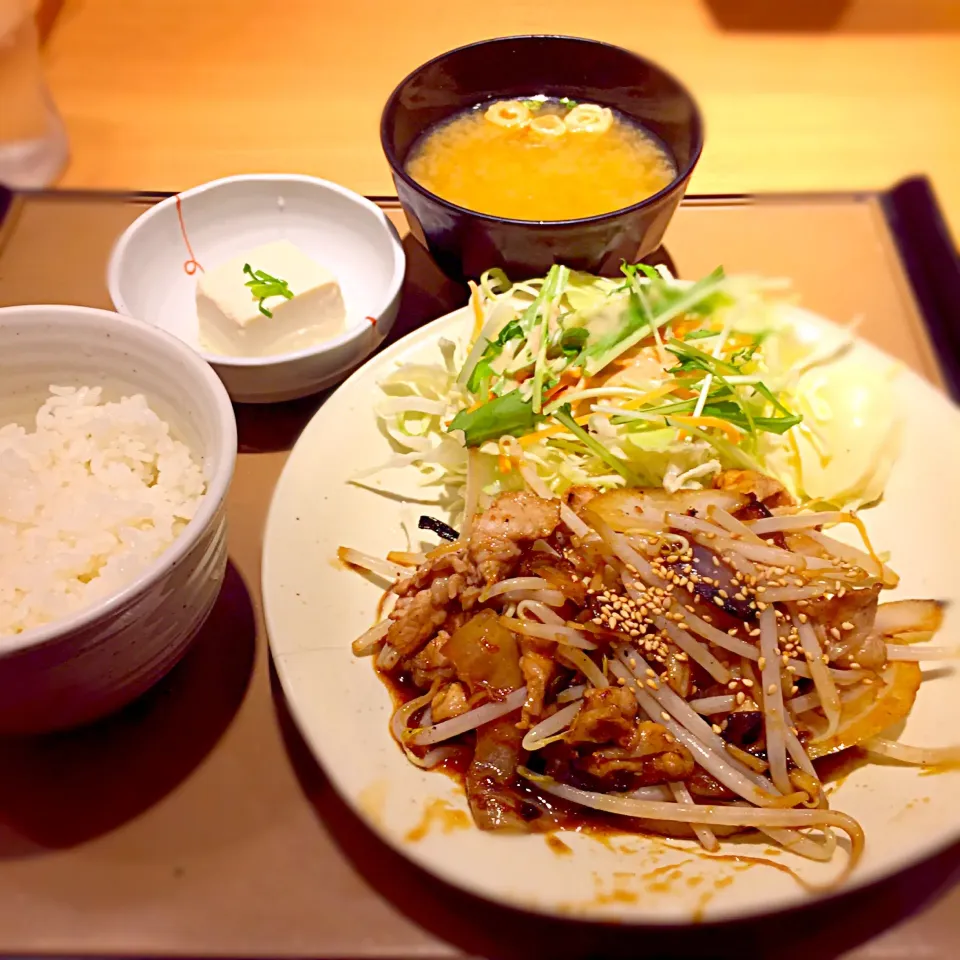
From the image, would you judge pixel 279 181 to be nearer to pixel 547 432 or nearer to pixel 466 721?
pixel 547 432

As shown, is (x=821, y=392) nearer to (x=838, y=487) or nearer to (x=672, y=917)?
(x=838, y=487)

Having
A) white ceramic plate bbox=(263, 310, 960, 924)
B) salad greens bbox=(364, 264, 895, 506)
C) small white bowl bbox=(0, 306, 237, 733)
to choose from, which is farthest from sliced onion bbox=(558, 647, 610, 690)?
small white bowl bbox=(0, 306, 237, 733)

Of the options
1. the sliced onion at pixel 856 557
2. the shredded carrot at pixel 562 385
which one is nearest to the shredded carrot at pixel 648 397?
the shredded carrot at pixel 562 385

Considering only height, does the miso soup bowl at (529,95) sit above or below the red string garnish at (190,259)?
above

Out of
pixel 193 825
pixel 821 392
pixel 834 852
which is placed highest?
pixel 821 392

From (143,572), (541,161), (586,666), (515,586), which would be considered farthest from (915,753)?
(541,161)

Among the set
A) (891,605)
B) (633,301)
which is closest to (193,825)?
(891,605)

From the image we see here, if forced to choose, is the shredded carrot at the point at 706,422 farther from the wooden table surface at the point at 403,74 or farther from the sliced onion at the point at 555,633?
the wooden table surface at the point at 403,74

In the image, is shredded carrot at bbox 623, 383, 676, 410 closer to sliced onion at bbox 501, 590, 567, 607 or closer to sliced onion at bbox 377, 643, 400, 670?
A: sliced onion at bbox 501, 590, 567, 607
